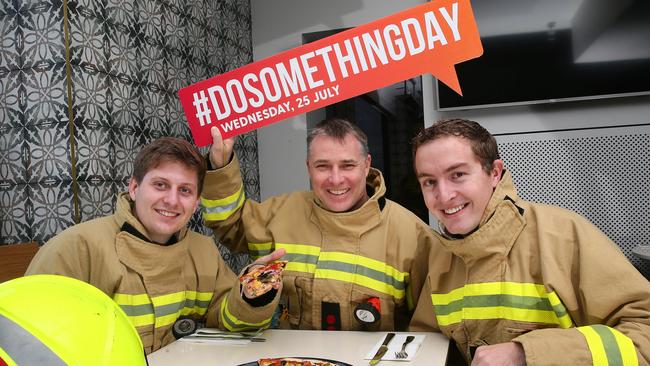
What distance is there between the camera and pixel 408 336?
5.29 feet

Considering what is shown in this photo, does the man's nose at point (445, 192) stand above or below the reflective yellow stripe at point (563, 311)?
above

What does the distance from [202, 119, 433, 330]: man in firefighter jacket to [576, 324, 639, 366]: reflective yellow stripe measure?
0.76 meters

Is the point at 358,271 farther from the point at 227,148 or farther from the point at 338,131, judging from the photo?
the point at 227,148

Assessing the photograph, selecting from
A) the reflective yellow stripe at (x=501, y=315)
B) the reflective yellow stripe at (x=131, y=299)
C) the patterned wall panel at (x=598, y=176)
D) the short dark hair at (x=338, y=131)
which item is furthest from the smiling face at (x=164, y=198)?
the patterned wall panel at (x=598, y=176)

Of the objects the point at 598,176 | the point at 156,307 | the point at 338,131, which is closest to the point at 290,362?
the point at 156,307

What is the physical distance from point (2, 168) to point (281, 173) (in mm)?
2102

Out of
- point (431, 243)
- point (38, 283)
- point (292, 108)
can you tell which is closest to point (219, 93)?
point (292, 108)

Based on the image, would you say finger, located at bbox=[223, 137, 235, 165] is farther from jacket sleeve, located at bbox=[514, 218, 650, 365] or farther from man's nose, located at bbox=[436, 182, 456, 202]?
jacket sleeve, located at bbox=[514, 218, 650, 365]

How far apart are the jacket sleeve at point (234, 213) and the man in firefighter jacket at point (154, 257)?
0.27 metres

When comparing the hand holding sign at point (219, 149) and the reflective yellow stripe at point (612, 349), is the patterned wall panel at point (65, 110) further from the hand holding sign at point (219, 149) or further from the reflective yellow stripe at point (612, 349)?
the reflective yellow stripe at point (612, 349)

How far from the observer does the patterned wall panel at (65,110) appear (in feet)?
7.09

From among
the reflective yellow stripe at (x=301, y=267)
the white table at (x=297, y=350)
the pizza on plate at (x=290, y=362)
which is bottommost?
the white table at (x=297, y=350)

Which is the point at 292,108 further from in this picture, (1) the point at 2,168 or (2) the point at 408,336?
(1) the point at 2,168

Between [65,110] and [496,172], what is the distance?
64.9 inches
